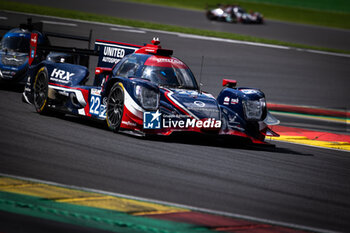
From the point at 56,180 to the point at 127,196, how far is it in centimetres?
89

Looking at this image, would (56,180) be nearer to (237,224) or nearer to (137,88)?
(237,224)

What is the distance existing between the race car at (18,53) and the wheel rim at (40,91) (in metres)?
2.51

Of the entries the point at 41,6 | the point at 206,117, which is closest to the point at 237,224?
the point at 206,117

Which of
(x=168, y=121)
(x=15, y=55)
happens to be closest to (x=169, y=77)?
(x=168, y=121)

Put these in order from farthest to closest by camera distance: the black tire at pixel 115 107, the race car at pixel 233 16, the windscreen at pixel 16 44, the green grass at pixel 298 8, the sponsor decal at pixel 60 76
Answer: the green grass at pixel 298 8, the race car at pixel 233 16, the windscreen at pixel 16 44, the sponsor decal at pixel 60 76, the black tire at pixel 115 107

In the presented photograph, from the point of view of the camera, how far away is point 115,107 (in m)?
10.6

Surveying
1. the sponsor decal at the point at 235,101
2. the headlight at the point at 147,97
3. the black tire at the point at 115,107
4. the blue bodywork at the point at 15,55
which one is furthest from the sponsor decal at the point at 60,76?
the blue bodywork at the point at 15,55

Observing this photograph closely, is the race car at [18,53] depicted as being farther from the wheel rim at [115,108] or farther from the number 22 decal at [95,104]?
the wheel rim at [115,108]

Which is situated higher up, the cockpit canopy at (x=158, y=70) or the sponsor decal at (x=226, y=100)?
the cockpit canopy at (x=158, y=70)

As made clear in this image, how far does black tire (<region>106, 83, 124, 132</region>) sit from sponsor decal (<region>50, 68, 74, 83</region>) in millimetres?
1521

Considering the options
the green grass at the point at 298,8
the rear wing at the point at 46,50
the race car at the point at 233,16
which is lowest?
the rear wing at the point at 46,50

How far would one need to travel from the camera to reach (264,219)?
21.7 ft

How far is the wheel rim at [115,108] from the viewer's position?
10422 millimetres

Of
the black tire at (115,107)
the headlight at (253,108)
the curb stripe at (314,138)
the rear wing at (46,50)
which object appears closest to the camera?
the black tire at (115,107)
